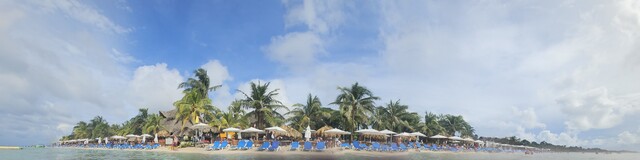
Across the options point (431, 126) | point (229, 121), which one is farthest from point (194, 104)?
point (431, 126)

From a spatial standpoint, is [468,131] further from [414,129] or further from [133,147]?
[133,147]

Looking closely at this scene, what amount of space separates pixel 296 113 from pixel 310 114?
171 centimetres

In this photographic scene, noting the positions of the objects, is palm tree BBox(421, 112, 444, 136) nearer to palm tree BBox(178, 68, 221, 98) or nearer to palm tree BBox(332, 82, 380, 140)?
palm tree BBox(332, 82, 380, 140)

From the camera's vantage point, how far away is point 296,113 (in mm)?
43781

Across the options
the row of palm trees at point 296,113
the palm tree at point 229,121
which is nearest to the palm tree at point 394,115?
the row of palm trees at point 296,113

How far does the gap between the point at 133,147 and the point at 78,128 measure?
55.8 m

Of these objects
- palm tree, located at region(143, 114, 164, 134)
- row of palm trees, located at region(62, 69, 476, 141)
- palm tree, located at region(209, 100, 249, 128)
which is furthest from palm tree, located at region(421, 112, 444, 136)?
palm tree, located at region(143, 114, 164, 134)

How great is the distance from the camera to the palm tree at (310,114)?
42250 millimetres

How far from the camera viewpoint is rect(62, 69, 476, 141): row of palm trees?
37406 millimetres

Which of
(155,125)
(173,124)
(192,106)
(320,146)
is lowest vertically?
(320,146)

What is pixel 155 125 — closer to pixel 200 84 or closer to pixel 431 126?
pixel 200 84

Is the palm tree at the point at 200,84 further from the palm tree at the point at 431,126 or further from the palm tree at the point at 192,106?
the palm tree at the point at 431,126

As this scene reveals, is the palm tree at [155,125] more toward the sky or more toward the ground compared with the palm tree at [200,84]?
more toward the ground

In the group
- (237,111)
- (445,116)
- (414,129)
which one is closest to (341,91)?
(237,111)
